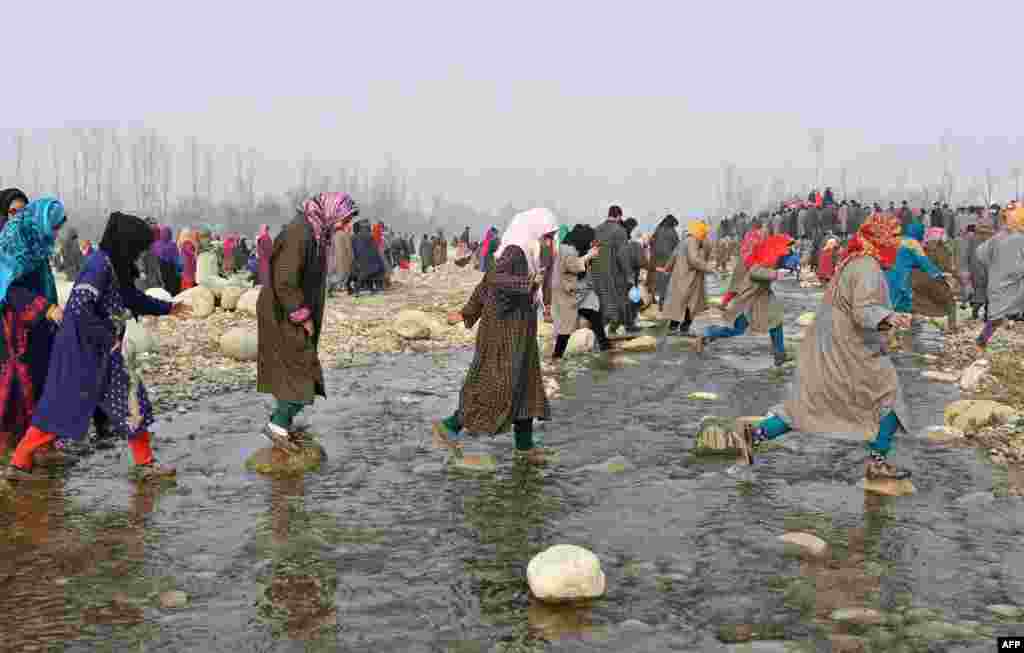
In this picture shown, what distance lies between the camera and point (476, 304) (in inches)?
251

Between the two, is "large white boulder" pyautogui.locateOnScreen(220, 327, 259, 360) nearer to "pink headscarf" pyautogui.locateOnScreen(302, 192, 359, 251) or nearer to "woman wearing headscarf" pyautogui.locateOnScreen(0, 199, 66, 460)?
"woman wearing headscarf" pyautogui.locateOnScreen(0, 199, 66, 460)

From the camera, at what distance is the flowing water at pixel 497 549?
3.56 m

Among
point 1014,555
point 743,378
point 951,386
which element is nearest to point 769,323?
point 743,378

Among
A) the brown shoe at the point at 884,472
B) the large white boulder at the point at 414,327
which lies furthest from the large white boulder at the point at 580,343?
the brown shoe at the point at 884,472

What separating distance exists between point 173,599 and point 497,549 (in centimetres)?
145

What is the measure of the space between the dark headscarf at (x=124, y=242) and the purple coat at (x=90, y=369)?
8 centimetres

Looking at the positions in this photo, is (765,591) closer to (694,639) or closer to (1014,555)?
(694,639)

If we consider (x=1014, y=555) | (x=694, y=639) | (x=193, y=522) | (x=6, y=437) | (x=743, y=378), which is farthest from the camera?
(x=743, y=378)

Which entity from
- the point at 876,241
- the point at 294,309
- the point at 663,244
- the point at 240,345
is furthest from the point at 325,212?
the point at 663,244

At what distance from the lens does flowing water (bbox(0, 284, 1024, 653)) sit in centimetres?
356

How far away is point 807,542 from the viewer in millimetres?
4445

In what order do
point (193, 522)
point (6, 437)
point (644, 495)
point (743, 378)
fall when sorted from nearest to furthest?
point (193, 522) → point (644, 495) → point (6, 437) → point (743, 378)

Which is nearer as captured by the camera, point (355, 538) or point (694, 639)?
point (694, 639)

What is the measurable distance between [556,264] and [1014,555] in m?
6.71
